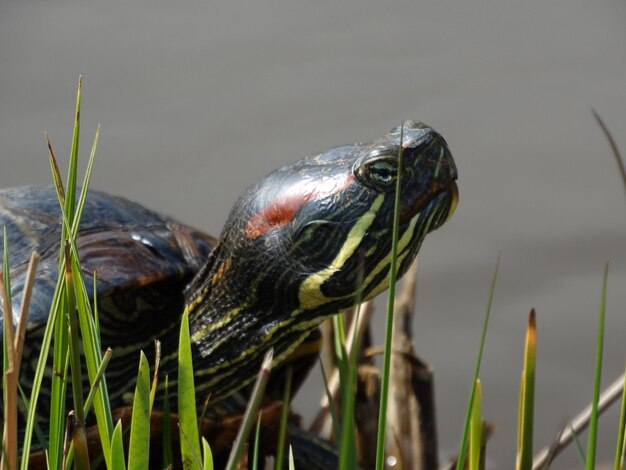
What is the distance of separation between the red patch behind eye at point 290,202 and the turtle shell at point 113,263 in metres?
0.27

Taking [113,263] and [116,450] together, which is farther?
[113,263]

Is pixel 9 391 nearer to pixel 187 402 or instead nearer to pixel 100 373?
pixel 100 373

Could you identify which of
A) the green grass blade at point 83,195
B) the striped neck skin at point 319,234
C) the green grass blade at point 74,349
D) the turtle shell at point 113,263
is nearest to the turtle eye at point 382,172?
the striped neck skin at point 319,234

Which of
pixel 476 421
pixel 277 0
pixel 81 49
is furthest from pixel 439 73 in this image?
pixel 476 421

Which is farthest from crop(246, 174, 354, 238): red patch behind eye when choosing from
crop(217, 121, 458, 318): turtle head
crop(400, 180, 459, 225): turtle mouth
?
crop(400, 180, 459, 225): turtle mouth

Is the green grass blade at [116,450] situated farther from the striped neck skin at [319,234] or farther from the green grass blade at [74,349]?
the striped neck skin at [319,234]

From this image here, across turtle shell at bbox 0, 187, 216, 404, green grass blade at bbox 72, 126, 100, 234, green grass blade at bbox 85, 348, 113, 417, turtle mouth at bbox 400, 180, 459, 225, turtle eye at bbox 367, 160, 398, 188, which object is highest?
green grass blade at bbox 72, 126, 100, 234

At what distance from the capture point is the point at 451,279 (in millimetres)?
3594

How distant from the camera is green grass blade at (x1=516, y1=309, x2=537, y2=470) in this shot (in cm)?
113

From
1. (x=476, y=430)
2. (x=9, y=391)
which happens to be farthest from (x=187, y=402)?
(x=476, y=430)

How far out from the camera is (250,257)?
191cm

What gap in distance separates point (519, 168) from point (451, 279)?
558mm

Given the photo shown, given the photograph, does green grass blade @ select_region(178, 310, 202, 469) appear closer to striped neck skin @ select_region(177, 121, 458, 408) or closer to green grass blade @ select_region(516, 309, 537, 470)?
green grass blade @ select_region(516, 309, 537, 470)

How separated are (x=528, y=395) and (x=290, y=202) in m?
0.79
